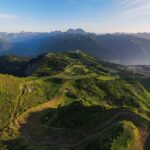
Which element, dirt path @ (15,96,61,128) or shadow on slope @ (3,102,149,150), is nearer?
shadow on slope @ (3,102,149,150)

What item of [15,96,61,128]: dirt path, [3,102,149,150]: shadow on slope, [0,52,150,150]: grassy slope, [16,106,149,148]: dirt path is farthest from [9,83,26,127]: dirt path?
[3,102,149,150]: shadow on slope

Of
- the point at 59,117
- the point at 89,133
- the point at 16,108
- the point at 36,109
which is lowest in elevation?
the point at 36,109

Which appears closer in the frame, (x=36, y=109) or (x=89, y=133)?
(x=89, y=133)

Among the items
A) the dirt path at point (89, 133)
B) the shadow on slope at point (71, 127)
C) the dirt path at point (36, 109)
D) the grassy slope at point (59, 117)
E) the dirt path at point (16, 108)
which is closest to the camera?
the grassy slope at point (59, 117)

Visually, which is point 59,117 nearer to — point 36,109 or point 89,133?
point 36,109

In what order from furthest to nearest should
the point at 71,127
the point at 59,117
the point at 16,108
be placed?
the point at 16,108
the point at 59,117
the point at 71,127

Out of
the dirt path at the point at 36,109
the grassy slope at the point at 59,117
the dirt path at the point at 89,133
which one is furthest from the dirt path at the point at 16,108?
the dirt path at the point at 89,133

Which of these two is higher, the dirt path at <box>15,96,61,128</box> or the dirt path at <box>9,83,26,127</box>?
the dirt path at <box>9,83,26,127</box>

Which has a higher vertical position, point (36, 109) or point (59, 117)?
point (59, 117)

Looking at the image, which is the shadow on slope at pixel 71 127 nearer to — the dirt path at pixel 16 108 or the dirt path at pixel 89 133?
the dirt path at pixel 89 133

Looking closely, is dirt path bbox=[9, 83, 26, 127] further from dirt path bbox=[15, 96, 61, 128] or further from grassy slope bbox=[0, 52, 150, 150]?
dirt path bbox=[15, 96, 61, 128]

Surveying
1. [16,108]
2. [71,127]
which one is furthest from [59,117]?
[16,108]

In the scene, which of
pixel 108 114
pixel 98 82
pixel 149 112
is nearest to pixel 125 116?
pixel 108 114
